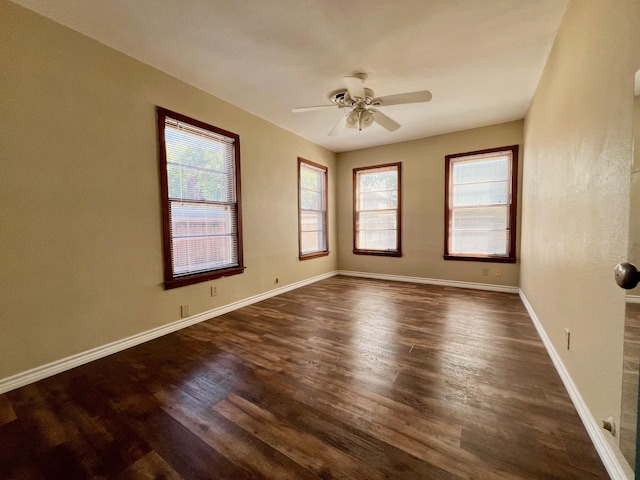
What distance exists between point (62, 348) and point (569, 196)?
3898 millimetres

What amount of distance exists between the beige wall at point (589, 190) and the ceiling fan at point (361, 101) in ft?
3.41

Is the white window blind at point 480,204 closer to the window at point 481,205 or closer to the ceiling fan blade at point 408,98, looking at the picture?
the window at point 481,205

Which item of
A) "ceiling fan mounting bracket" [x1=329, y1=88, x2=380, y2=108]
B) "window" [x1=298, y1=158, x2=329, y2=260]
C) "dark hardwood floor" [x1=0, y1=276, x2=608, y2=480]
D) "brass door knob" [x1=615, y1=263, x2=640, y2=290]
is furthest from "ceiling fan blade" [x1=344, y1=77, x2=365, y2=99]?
"dark hardwood floor" [x1=0, y1=276, x2=608, y2=480]

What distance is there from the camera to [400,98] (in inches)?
101

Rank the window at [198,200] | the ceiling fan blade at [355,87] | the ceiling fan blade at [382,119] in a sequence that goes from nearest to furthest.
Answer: the ceiling fan blade at [355,87]
the window at [198,200]
the ceiling fan blade at [382,119]

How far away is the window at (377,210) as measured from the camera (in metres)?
5.16

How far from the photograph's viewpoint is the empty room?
1245 millimetres

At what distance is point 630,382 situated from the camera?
0.95 m

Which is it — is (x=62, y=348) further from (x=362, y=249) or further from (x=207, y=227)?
→ (x=362, y=249)

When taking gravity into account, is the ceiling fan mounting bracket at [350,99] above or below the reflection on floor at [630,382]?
above

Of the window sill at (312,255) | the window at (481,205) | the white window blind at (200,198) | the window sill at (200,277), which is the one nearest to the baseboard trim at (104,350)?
the window sill at (200,277)

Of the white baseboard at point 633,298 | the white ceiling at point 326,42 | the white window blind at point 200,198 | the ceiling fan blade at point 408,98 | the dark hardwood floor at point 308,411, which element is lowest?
the dark hardwood floor at point 308,411

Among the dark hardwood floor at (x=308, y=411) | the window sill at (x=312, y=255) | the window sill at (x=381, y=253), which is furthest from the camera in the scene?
the window sill at (x=381, y=253)

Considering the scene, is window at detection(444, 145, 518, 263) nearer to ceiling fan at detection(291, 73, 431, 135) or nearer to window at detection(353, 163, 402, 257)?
window at detection(353, 163, 402, 257)
